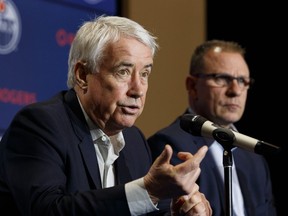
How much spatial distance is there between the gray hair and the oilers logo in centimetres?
102

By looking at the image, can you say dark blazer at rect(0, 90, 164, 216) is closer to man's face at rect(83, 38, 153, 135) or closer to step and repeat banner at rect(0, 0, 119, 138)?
man's face at rect(83, 38, 153, 135)

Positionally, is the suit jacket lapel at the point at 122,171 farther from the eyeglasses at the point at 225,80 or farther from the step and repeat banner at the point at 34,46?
the eyeglasses at the point at 225,80

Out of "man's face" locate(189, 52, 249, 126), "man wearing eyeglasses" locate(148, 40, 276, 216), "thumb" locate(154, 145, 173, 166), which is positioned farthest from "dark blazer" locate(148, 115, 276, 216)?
"thumb" locate(154, 145, 173, 166)

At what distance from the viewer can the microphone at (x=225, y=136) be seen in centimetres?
245

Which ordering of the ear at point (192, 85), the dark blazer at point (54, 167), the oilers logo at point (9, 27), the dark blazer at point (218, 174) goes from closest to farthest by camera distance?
the dark blazer at point (54, 167) → the oilers logo at point (9, 27) → the dark blazer at point (218, 174) → the ear at point (192, 85)

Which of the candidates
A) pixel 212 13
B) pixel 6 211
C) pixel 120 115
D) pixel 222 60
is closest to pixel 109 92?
pixel 120 115

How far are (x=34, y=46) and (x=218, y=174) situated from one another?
1211 mm

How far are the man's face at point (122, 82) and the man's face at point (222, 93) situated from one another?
1.48 meters

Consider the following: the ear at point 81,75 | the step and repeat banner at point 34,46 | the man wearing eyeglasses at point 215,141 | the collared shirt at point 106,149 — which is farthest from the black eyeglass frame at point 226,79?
the ear at point 81,75

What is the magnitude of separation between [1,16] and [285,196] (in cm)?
272

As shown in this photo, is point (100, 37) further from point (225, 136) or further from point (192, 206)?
point (192, 206)

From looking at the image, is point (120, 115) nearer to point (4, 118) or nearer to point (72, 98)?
point (72, 98)

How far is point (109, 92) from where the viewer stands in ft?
9.00

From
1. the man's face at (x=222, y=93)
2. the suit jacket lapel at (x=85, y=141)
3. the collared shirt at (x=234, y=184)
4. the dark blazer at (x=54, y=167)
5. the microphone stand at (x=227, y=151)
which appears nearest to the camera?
the dark blazer at (x=54, y=167)
